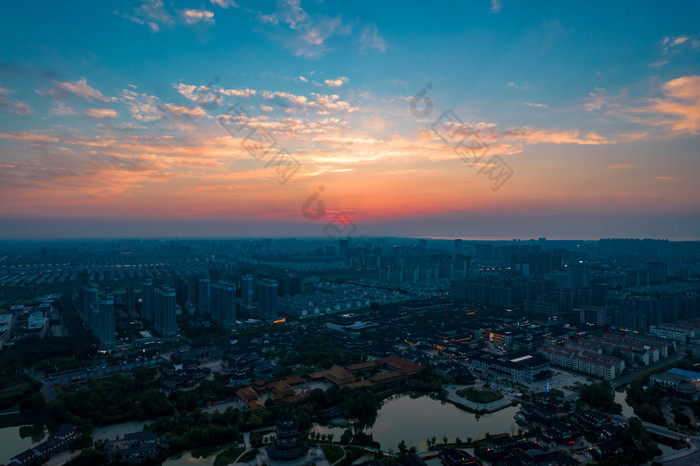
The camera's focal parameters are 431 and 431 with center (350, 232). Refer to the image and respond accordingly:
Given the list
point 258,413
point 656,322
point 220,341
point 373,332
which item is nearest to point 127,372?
point 220,341

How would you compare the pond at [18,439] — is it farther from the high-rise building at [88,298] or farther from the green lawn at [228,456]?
the high-rise building at [88,298]

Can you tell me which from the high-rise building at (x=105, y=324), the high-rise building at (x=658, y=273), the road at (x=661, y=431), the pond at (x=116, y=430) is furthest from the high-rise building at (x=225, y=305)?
the high-rise building at (x=658, y=273)

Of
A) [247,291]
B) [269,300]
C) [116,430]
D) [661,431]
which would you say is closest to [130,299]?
[247,291]

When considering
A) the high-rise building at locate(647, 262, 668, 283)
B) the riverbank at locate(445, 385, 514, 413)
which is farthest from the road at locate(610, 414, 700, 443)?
the high-rise building at locate(647, 262, 668, 283)

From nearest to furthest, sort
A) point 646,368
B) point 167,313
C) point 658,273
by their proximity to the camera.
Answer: point 646,368 < point 167,313 < point 658,273

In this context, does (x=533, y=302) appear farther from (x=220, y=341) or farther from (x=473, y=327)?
(x=220, y=341)

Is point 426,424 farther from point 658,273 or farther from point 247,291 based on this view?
point 658,273
